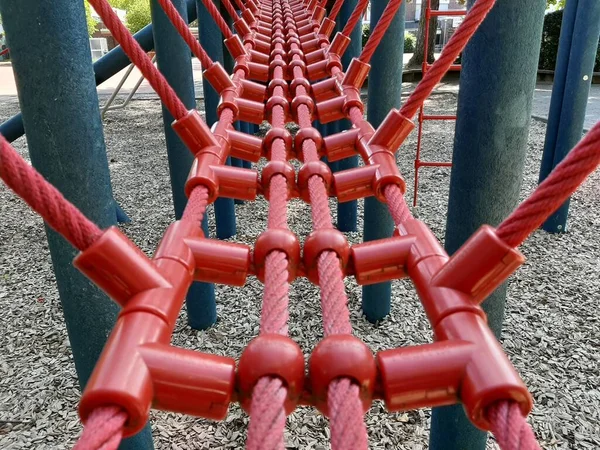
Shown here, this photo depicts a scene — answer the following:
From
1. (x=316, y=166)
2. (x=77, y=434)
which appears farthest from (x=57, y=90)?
(x=77, y=434)

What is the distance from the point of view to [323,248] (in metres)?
0.61

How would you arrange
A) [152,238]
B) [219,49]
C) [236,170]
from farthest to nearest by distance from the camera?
[152,238], [219,49], [236,170]

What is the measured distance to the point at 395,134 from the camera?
0.85 metres

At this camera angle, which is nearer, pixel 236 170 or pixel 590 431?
pixel 236 170

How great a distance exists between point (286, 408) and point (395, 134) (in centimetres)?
53

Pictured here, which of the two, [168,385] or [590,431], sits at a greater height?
[168,385]

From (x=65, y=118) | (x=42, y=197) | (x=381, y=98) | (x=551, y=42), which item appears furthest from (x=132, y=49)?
(x=551, y=42)

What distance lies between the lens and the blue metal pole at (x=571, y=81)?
194cm

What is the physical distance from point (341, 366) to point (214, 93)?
5.71ft

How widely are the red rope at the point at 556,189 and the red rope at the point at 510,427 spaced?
136 mm

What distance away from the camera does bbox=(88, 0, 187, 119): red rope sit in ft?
2.31

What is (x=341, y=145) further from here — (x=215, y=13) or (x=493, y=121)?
(x=215, y=13)

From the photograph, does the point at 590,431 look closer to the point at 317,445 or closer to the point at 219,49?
the point at 317,445

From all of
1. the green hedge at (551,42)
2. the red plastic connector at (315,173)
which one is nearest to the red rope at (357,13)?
the red plastic connector at (315,173)
